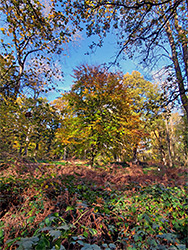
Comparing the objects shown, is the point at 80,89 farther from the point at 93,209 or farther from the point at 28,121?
the point at 93,209

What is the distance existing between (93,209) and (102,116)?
229 inches

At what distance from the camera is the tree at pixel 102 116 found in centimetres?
729

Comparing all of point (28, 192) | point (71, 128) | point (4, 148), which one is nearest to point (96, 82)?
point (71, 128)

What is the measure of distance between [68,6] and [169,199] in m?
5.92

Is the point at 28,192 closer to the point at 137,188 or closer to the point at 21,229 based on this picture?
the point at 21,229

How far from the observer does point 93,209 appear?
241 cm

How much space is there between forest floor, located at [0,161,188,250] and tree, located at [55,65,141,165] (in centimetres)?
278

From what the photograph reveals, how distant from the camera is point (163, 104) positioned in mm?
5316

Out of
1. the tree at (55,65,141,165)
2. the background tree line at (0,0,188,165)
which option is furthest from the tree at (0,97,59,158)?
the tree at (55,65,141,165)

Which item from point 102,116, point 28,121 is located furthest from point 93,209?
point 102,116

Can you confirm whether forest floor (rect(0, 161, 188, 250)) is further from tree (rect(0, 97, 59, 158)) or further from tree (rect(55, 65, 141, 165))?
tree (rect(55, 65, 141, 165))

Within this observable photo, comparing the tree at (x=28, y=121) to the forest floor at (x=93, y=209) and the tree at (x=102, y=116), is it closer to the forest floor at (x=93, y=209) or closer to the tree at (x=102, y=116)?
the forest floor at (x=93, y=209)

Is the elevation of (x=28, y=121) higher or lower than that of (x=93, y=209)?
higher

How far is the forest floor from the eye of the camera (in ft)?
7.15
